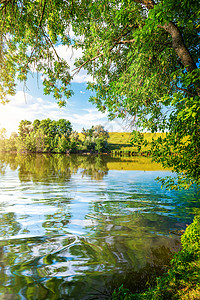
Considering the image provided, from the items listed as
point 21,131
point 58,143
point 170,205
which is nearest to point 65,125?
point 58,143

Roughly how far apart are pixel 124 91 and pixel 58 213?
6608mm

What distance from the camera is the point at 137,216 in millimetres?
8281

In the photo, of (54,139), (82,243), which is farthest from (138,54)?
(54,139)

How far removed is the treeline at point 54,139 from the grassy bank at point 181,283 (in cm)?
8636

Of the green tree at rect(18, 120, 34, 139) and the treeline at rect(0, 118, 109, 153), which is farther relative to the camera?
the green tree at rect(18, 120, 34, 139)

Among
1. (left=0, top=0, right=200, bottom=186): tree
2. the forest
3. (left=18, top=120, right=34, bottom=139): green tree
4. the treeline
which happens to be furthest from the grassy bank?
(left=18, top=120, right=34, bottom=139): green tree

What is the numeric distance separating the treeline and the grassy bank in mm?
86359

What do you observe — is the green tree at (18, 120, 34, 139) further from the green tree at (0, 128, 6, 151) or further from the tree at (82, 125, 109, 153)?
the tree at (82, 125, 109, 153)

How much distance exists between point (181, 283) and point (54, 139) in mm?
97168

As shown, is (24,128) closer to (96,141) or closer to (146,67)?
(96,141)

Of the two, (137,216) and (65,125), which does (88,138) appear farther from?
(137,216)

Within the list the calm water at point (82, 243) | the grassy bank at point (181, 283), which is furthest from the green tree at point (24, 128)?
the grassy bank at point (181, 283)

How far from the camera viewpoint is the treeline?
309 feet

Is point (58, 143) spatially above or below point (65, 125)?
below
